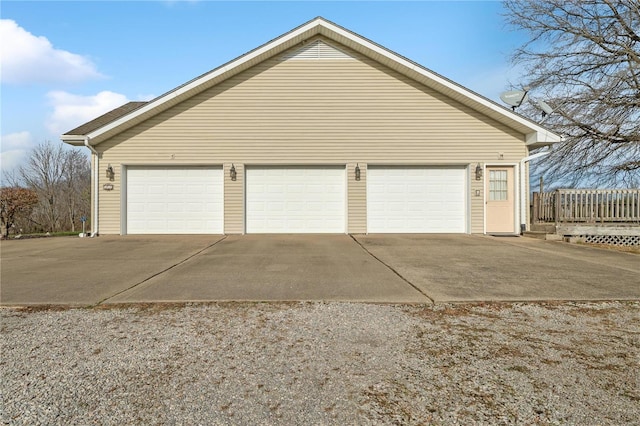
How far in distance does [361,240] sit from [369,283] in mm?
4483

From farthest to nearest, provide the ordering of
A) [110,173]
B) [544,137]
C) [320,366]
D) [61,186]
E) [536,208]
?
[61,186] → [536,208] → [110,173] → [544,137] → [320,366]

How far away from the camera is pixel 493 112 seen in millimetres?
10219

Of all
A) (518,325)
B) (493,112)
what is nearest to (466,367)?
(518,325)

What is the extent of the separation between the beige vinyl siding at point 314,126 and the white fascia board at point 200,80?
1.54 ft

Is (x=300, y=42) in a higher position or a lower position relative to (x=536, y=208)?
higher

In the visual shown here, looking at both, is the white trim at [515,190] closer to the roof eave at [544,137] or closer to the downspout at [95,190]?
the roof eave at [544,137]

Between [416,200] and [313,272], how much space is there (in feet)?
20.2

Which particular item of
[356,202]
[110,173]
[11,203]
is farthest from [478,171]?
[11,203]

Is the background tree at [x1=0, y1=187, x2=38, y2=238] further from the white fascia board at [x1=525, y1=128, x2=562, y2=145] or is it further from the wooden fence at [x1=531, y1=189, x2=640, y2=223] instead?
the wooden fence at [x1=531, y1=189, x2=640, y2=223]

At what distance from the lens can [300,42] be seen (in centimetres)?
1062

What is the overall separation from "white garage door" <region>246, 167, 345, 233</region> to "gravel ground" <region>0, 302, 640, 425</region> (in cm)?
691

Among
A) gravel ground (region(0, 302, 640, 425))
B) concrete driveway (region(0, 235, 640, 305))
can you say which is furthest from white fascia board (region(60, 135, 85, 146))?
gravel ground (region(0, 302, 640, 425))

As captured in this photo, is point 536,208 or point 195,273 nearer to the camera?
point 195,273

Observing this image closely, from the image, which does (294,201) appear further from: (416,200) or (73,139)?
(73,139)
